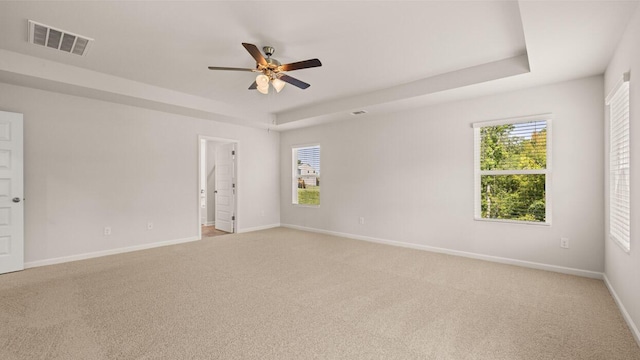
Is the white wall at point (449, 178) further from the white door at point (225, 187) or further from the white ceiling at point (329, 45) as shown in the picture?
the white door at point (225, 187)

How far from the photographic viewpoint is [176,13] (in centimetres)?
255

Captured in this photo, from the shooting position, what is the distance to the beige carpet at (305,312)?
1.99 meters

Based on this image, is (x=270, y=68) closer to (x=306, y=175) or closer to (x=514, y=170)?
(x=514, y=170)

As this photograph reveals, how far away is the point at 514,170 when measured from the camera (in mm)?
3994

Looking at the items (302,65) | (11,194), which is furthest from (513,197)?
(11,194)

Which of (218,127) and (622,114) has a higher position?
(218,127)

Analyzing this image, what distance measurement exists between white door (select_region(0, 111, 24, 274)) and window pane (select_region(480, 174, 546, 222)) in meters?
6.39

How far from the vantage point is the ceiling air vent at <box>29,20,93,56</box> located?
→ 277 cm

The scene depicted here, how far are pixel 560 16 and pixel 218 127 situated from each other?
18.1ft

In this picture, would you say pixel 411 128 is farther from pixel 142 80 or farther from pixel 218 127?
pixel 142 80

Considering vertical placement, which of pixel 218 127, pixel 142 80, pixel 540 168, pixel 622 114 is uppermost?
pixel 142 80

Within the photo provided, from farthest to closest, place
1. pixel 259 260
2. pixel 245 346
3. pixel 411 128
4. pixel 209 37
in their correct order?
pixel 411 128 → pixel 259 260 → pixel 209 37 → pixel 245 346

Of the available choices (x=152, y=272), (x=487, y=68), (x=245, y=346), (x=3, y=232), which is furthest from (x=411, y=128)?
(x=3, y=232)

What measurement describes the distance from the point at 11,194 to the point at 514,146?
22.2ft
